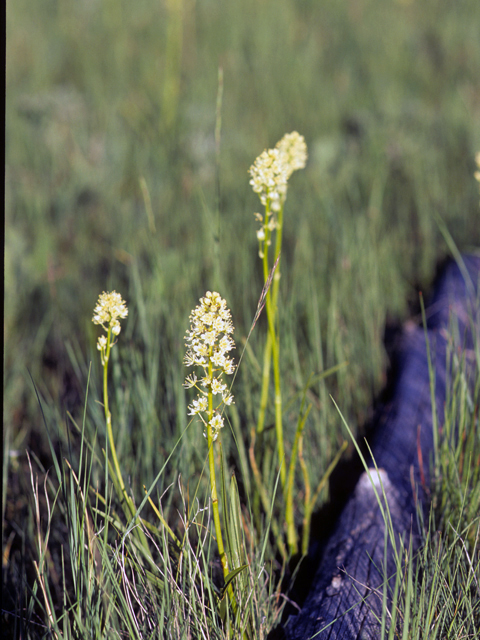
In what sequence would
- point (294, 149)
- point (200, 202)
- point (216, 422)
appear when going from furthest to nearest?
point (200, 202), point (294, 149), point (216, 422)

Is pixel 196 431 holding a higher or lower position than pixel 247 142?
lower

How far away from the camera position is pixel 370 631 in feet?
2.60

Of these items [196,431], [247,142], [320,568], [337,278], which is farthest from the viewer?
[247,142]

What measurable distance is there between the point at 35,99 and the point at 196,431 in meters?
2.49

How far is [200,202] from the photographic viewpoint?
227 cm

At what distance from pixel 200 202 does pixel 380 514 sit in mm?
1603

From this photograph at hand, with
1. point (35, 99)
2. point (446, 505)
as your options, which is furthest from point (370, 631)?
point (35, 99)

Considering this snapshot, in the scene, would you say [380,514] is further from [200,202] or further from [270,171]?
[200,202]

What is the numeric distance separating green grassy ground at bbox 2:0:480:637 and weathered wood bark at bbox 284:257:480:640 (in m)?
0.09

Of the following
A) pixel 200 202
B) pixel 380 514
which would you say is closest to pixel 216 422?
pixel 380 514

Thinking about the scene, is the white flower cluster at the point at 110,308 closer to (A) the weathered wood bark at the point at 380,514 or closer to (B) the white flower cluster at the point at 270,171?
(B) the white flower cluster at the point at 270,171

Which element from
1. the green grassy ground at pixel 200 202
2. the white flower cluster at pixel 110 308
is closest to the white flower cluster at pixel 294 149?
the green grassy ground at pixel 200 202

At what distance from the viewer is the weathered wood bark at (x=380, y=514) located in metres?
0.81

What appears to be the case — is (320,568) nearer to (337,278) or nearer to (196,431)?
(196,431)
